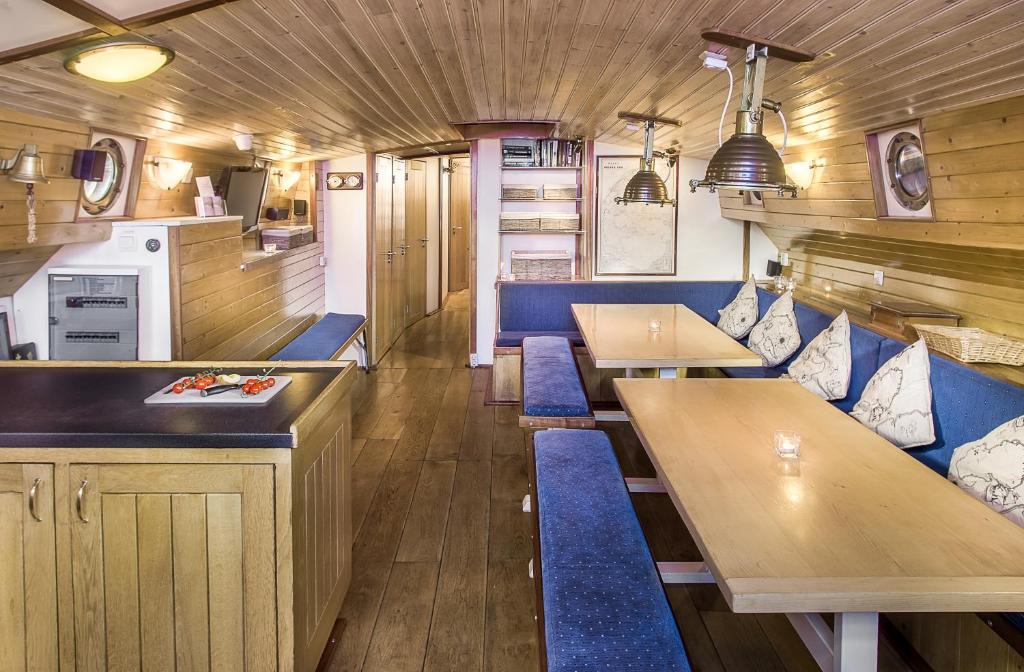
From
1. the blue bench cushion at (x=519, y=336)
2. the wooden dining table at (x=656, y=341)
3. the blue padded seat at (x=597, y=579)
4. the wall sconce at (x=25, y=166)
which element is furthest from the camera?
the blue bench cushion at (x=519, y=336)

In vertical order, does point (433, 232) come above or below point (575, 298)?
above

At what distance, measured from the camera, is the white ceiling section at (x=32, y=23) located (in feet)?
6.53

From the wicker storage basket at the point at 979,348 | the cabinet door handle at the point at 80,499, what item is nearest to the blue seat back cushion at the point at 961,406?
the wicker storage basket at the point at 979,348

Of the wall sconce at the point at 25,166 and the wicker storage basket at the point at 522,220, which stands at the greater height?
the wicker storage basket at the point at 522,220

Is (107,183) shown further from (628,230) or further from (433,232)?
(433,232)

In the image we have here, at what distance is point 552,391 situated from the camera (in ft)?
13.1

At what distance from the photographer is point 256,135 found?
4.45 m

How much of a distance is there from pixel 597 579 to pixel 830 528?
0.63 m

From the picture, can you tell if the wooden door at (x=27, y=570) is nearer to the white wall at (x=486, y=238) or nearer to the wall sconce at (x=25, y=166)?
the wall sconce at (x=25, y=166)

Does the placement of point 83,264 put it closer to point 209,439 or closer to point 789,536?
point 209,439

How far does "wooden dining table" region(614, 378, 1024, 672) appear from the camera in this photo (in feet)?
4.96

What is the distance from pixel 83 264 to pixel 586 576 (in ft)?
9.25

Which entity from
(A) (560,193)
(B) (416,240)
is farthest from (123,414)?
(B) (416,240)

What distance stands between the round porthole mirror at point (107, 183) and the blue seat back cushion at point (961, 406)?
11.8 feet
